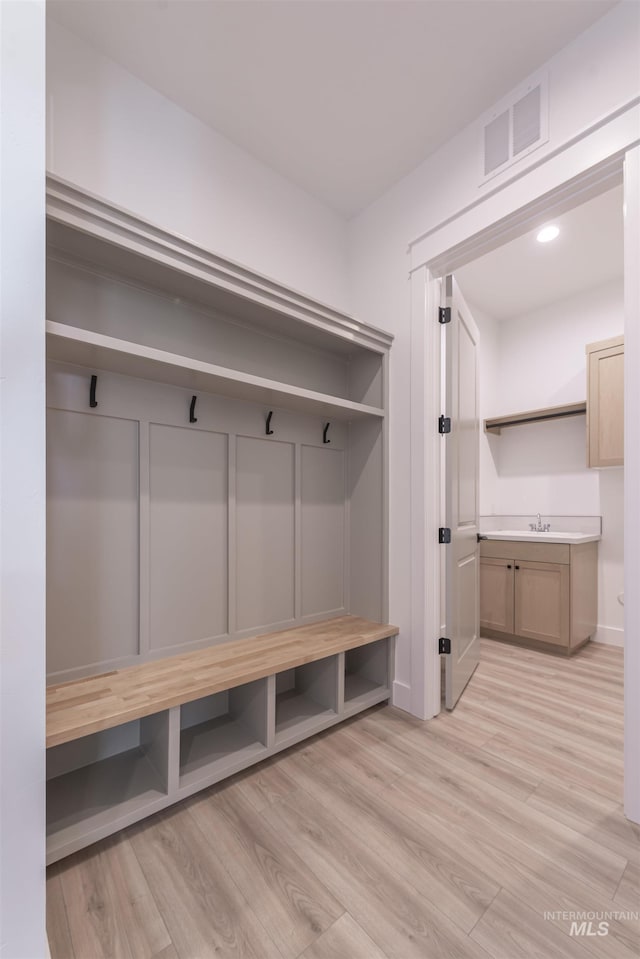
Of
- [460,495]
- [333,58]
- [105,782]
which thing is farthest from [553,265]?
[105,782]

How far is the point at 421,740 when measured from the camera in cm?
195

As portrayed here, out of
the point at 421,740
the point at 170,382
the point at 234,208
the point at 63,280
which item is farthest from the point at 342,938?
the point at 234,208

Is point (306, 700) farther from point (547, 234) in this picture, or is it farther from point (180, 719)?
point (547, 234)

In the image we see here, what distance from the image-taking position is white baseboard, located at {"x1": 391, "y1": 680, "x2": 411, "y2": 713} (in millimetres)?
2209

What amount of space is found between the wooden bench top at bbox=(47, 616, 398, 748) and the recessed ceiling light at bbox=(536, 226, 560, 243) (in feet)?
9.16

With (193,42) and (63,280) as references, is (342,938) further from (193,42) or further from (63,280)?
(193,42)

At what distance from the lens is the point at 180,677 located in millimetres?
1604

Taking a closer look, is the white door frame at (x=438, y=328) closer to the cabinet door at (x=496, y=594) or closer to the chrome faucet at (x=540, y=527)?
the cabinet door at (x=496, y=594)

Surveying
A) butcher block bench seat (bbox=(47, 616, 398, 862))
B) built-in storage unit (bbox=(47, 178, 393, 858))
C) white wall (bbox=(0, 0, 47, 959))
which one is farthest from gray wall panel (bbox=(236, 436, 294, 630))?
white wall (bbox=(0, 0, 47, 959))

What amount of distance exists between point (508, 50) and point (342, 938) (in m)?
3.03

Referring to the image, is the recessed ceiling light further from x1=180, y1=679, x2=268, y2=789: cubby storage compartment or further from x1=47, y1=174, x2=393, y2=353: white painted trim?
Result: x1=180, y1=679, x2=268, y2=789: cubby storage compartment

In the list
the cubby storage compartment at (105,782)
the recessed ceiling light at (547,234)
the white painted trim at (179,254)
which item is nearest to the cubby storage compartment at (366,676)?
the cubby storage compartment at (105,782)

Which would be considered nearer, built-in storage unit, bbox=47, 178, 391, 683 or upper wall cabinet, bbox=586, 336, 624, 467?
built-in storage unit, bbox=47, 178, 391, 683

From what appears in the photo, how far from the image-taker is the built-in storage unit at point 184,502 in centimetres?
149
